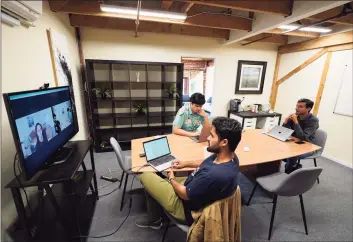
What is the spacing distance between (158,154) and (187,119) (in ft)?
2.90

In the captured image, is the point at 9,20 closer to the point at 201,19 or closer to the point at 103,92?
the point at 103,92

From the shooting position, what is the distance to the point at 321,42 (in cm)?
338

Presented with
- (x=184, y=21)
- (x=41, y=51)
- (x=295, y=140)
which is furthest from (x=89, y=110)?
(x=295, y=140)

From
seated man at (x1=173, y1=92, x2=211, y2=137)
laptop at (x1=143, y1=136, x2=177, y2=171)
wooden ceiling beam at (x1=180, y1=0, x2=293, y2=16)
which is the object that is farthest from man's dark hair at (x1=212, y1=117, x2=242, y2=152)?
wooden ceiling beam at (x1=180, y1=0, x2=293, y2=16)

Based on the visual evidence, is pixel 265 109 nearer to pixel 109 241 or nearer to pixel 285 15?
pixel 285 15

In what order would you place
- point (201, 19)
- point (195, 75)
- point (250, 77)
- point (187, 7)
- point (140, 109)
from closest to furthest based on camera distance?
point (187, 7) → point (201, 19) → point (140, 109) → point (250, 77) → point (195, 75)

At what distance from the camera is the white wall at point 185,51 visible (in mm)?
3324

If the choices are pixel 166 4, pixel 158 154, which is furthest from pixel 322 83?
pixel 158 154

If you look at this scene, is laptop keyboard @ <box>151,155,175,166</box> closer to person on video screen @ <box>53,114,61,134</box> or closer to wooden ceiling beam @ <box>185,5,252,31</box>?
person on video screen @ <box>53,114,61,134</box>

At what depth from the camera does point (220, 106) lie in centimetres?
436

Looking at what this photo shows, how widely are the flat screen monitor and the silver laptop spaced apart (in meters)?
2.74

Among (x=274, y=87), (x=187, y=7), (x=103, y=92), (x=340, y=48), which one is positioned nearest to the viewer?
(x=187, y=7)

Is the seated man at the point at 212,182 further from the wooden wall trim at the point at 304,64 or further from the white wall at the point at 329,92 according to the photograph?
the wooden wall trim at the point at 304,64

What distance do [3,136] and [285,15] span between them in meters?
3.44
